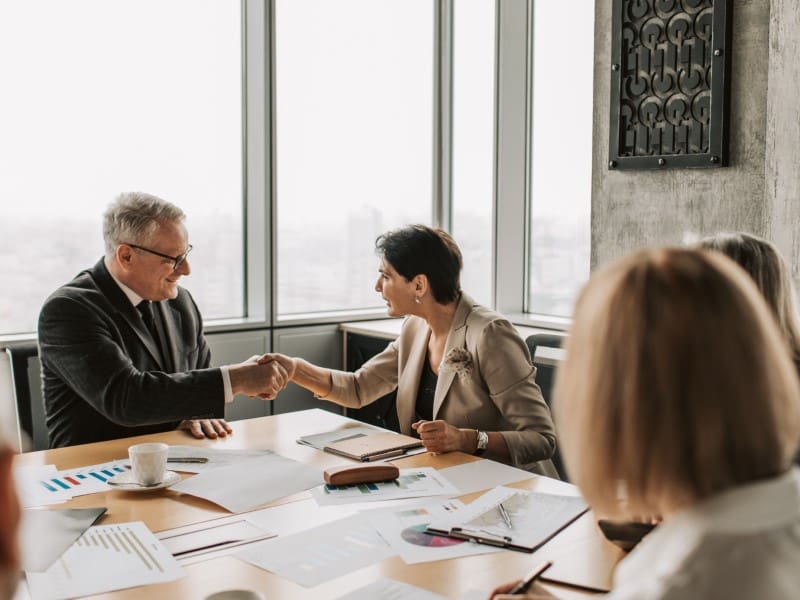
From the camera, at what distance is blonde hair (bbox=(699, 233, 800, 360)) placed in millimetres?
1712

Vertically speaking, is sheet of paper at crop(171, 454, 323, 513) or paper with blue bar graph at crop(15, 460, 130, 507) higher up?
sheet of paper at crop(171, 454, 323, 513)

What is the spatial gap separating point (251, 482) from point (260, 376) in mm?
761

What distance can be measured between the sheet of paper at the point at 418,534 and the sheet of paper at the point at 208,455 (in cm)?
54

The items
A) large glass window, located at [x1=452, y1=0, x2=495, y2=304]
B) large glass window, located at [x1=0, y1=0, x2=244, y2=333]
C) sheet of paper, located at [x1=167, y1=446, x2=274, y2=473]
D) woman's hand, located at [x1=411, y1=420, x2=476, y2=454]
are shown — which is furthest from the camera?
large glass window, located at [x1=452, y1=0, x2=495, y2=304]

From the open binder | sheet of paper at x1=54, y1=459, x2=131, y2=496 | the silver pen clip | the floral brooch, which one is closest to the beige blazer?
the floral brooch

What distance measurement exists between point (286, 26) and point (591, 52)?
1546 millimetres

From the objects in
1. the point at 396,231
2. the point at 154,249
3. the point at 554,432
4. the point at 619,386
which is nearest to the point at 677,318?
the point at 619,386

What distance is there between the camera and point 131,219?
2680 mm

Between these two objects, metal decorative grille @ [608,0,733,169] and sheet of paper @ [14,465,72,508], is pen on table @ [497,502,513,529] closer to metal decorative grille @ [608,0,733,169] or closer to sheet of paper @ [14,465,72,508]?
sheet of paper @ [14,465,72,508]

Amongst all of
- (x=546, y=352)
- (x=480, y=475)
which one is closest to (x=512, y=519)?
Result: (x=480, y=475)

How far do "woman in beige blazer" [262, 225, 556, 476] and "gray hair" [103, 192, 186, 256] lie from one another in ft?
1.94

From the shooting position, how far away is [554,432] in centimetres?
246

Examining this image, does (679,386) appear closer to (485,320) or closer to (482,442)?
(482,442)

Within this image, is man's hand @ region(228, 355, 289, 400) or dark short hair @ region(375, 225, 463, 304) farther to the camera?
dark short hair @ region(375, 225, 463, 304)
